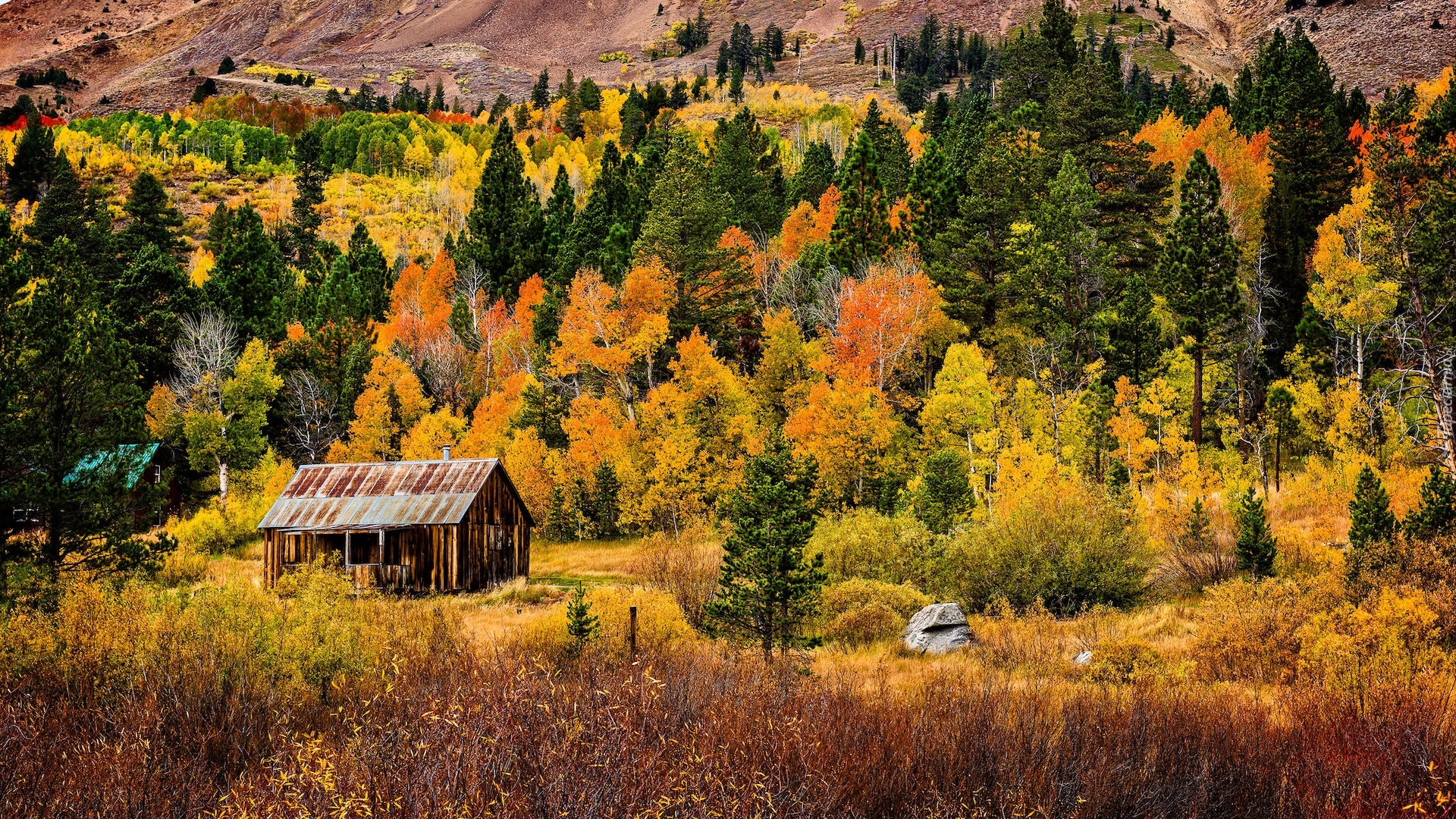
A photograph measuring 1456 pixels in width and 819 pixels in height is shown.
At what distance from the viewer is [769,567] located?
65.7ft

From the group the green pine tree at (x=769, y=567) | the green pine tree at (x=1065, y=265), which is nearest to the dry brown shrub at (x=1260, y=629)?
the green pine tree at (x=769, y=567)

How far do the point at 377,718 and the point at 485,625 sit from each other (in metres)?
14.7

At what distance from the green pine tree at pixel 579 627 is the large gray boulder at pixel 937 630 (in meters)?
7.96

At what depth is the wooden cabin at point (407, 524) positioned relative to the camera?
3403cm

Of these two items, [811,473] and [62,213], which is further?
[62,213]

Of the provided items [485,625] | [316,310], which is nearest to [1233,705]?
[485,625]

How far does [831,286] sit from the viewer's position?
161ft

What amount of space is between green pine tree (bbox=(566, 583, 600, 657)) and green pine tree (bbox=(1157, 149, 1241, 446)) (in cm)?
2756

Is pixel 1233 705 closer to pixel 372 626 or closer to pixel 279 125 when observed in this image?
pixel 372 626

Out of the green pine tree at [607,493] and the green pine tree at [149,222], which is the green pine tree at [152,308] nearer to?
the green pine tree at [149,222]

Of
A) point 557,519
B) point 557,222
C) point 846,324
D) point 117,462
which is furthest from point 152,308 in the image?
point 846,324

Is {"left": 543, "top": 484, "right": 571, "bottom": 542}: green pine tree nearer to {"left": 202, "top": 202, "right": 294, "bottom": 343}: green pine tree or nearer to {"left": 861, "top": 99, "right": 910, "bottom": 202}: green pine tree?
{"left": 202, "top": 202, "right": 294, "bottom": 343}: green pine tree

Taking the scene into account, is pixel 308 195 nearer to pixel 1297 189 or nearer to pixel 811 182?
pixel 811 182

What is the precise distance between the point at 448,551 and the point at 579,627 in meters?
18.4
